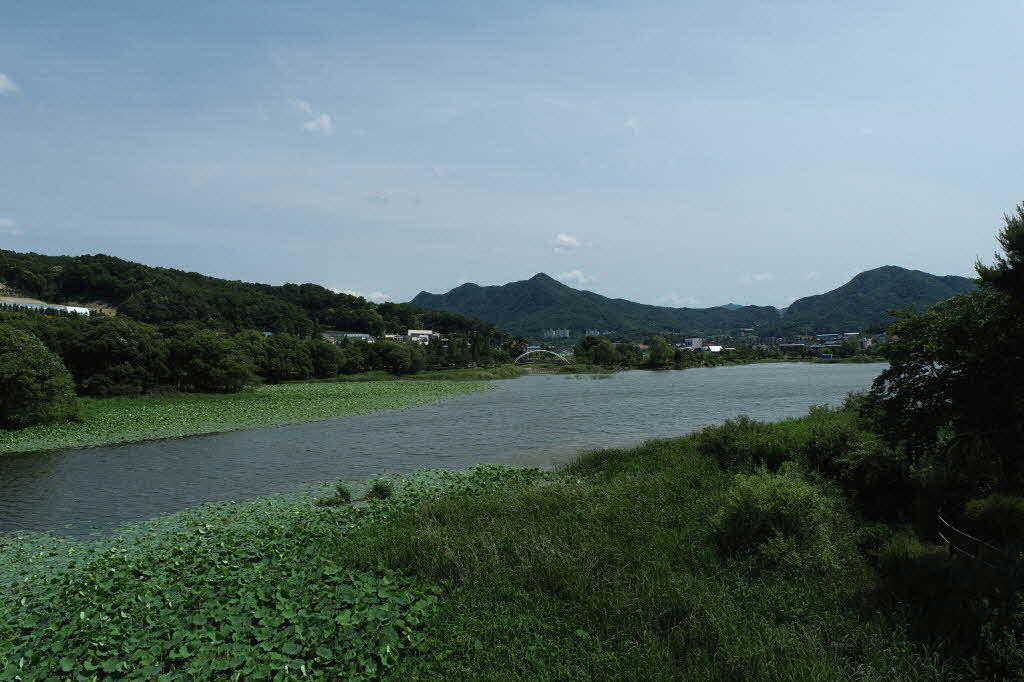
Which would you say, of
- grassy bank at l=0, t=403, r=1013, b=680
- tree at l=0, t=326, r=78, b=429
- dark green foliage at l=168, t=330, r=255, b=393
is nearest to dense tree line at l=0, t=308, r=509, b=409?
dark green foliage at l=168, t=330, r=255, b=393

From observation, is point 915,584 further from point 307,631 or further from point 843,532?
point 307,631

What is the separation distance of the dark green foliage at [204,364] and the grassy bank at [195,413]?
2.32m

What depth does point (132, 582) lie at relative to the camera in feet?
38.5

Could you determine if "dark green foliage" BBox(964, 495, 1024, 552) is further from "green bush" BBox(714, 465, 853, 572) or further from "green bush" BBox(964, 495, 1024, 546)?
"green bush" BBox(714, 465, 853, 572)

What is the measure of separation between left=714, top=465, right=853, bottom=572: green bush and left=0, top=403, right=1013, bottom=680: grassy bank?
0.14ft

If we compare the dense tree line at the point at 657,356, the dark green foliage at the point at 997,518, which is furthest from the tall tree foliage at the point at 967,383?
the dense tree line at the point at 657,356

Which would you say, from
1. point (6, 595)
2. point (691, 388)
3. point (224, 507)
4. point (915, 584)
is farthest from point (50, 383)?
point (691, 388)

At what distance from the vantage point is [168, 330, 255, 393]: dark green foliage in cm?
5700

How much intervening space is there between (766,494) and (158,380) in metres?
58.4

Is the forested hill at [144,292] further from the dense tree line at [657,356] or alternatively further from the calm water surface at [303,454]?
the calm water surface at [303,454]

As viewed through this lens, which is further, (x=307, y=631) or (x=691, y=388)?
(x=691, y=388)

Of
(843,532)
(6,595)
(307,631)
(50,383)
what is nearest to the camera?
(307,631)

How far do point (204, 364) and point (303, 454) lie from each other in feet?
117

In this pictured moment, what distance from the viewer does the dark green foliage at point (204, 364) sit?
57.0 m
